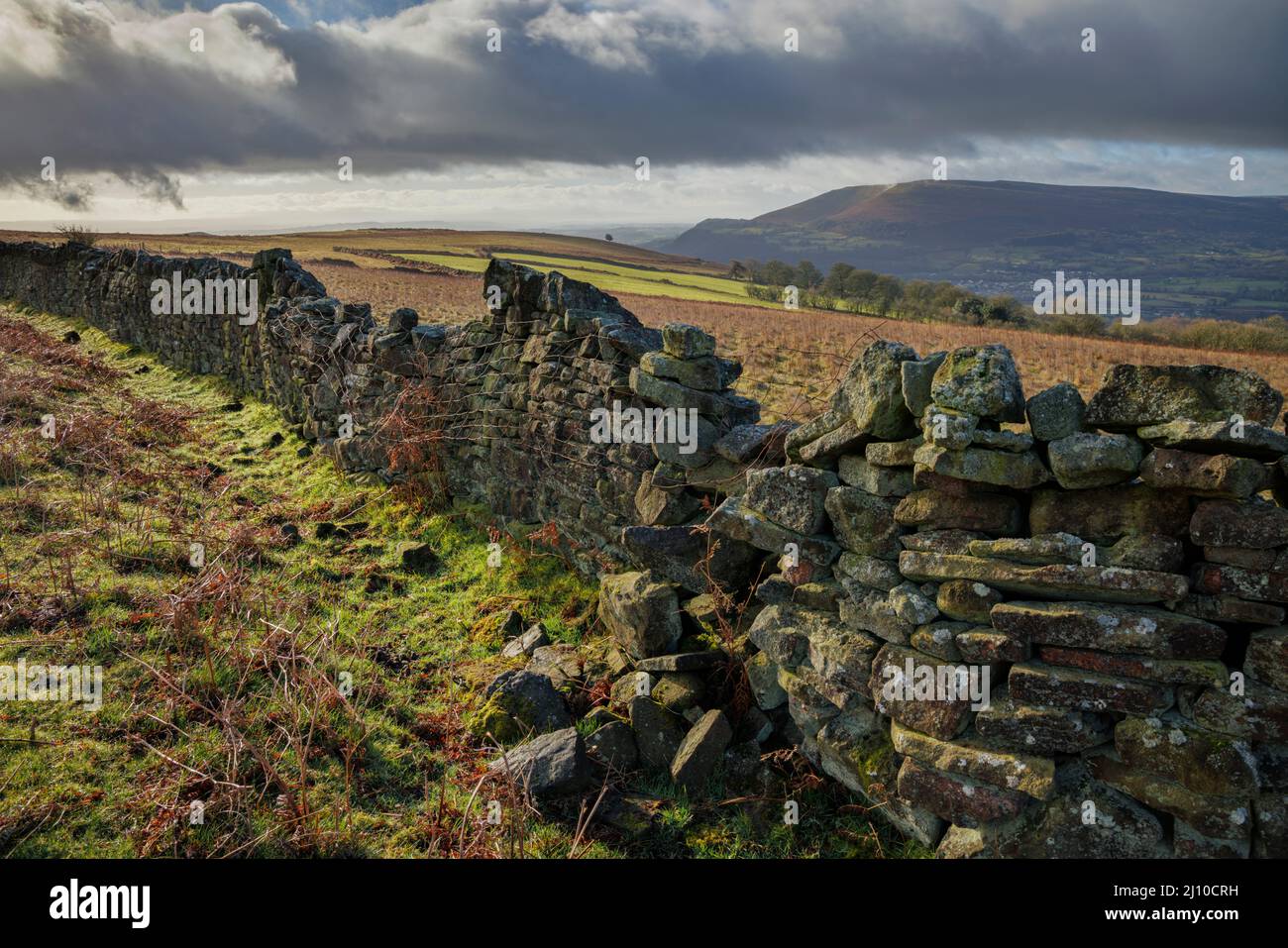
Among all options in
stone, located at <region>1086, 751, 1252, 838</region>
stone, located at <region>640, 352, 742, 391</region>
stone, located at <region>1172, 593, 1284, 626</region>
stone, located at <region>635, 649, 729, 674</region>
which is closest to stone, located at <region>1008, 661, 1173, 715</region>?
stone, located at <region>1086, 751, 1252, 838</region>

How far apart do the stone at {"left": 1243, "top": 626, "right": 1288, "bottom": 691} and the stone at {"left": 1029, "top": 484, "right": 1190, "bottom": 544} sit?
57 centimetres

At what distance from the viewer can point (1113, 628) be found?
3748mm

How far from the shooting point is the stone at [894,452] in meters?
4.41

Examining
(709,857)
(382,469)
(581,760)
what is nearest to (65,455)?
(382,469)

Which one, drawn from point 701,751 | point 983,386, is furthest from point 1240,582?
point 701,751

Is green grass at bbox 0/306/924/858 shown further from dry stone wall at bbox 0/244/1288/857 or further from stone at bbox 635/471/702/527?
stone at bbox 635/471/702/527

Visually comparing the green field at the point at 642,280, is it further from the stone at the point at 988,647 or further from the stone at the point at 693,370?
the stone at the point at 988,647

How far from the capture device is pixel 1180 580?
11.9 ft

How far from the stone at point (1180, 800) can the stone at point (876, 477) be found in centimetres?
175

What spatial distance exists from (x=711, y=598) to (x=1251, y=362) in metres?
28.6

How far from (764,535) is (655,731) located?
1620mm

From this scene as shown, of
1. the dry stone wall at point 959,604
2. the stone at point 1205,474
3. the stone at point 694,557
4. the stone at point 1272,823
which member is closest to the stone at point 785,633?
the dry stone wall at point 959,604

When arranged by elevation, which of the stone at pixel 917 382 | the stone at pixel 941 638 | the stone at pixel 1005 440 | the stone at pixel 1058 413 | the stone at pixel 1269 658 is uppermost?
the stone at pixel 917 382

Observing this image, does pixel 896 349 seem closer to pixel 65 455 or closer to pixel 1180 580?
pixel 1180 580
